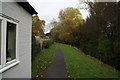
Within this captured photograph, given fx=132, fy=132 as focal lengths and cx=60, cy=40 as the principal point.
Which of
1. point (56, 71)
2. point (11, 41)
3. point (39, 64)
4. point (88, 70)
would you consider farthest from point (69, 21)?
point (11, 41)

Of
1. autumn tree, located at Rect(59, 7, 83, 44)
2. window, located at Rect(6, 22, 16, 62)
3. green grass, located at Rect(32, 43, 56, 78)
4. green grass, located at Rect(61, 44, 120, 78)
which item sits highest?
autumn tree, located at Rect(59, 7, 83, 44)

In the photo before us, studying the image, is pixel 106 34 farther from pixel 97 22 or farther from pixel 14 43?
pixel 14 43

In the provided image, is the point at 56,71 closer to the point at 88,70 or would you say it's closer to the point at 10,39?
the point at 88,70

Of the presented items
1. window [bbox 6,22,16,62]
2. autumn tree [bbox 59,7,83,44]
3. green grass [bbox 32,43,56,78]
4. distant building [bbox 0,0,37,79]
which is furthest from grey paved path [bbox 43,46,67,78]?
autumn tree [bbox 59,7,83,44]

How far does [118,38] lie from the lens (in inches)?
418

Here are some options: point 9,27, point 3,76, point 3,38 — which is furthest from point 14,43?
point 3,76

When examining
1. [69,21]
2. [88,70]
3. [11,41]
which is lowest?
[88,70]

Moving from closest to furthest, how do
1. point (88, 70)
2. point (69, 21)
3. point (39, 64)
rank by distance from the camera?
point (88, 70) < point (39, 64) < point (69, 21)

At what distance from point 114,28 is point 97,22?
3.67 metres

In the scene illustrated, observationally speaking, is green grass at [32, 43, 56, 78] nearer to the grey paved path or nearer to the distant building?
the grey paved path

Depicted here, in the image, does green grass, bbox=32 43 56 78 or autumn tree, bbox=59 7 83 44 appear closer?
green grass, bbox=32 43 56 78

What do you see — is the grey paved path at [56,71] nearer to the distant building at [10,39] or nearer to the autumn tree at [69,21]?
the distant building at [10,39]

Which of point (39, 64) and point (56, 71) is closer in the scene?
point (56, 71)

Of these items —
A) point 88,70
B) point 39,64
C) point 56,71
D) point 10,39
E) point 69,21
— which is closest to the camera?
point 10,39
